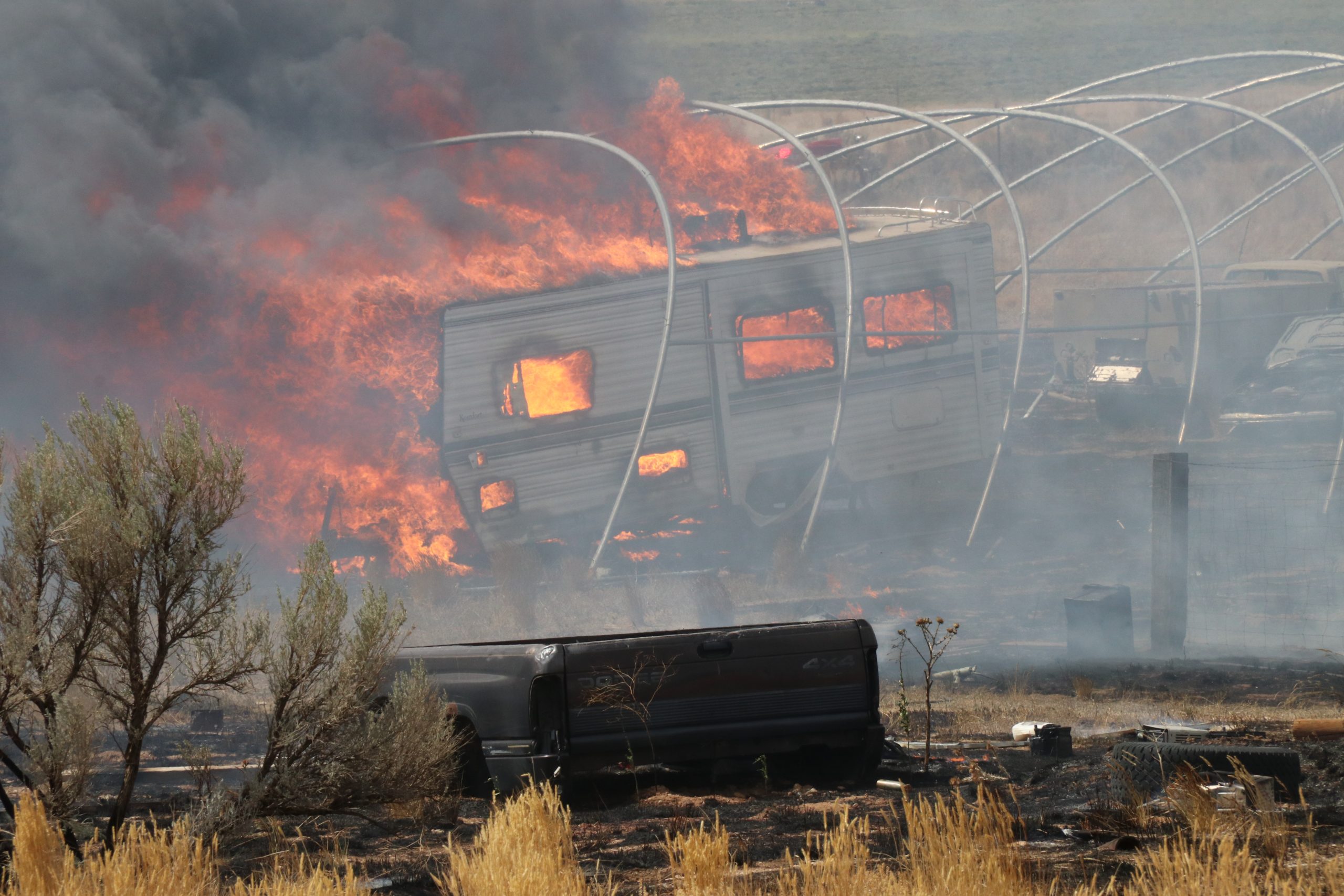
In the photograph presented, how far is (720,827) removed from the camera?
4.86 meters

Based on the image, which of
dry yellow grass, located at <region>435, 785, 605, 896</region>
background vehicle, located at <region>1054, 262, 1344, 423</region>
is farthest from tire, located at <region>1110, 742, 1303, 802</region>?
background vehicle, located at <region>1054, 262, 1344, 423</region>

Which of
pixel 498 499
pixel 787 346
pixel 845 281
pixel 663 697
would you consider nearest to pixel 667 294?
pixel 787 346

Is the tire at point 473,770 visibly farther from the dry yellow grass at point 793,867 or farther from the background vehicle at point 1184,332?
the background vehicle at point 1184,332

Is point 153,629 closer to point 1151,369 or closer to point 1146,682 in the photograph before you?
point 1146,682

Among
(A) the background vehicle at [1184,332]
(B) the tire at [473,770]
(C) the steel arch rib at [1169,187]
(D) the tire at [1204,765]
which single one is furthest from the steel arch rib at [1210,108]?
(B) the tire at [473,770]

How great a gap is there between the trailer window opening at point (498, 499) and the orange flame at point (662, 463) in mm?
1911

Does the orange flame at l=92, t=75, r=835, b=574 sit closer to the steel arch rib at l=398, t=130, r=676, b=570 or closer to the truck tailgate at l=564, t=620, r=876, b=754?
the steel arch rib at l=398, t=130, r=676, b=570

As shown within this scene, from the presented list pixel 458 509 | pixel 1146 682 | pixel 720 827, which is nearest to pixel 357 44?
pixel 458 509

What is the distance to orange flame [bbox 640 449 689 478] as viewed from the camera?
18.2 meters

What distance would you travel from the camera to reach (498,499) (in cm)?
1734

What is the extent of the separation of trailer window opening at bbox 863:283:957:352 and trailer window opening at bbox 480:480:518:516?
19.9 feet

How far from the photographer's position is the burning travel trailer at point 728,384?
1706 centimetres

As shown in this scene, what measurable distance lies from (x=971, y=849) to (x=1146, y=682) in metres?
9.27

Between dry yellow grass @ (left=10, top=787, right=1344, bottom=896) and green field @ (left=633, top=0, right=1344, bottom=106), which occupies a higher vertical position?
green field @ (left=633, top=0, right=1344, bottom=106)
